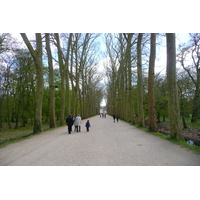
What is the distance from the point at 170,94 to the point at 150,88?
3.22 meters

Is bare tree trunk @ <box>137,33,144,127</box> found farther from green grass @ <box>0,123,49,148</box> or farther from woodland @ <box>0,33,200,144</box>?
green grass @ <box>0,123,49,148</box>

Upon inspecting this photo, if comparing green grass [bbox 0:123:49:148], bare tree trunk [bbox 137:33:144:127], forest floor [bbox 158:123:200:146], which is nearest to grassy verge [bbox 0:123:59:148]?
green grass [bbox 0:123:49:148]

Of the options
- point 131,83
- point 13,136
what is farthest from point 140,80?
point 13,136

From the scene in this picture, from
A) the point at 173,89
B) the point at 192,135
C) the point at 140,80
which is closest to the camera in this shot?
the point at 173,89

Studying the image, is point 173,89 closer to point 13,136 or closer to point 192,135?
point 192,135

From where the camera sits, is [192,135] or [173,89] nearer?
[173,89]

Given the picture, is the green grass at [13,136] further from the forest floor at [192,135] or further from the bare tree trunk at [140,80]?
the forest floor at [192,135]

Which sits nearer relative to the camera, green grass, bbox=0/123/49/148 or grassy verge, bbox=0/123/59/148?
grassy verge, bbox=0/123/59/148

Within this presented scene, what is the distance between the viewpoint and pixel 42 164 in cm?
463

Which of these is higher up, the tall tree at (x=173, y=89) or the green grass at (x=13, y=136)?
the tall tree at (x=173, y=89)

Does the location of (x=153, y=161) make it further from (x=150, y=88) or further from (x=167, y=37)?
(x=150, y=88)

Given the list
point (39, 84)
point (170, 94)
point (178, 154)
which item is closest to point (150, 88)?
point (170, 94)

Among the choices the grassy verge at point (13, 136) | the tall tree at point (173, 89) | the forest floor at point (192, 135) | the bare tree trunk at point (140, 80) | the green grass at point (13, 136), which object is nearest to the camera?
the tall tree at point (173, 89)

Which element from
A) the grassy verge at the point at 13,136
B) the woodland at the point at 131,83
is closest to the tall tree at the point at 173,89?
the woodland at the point at 131,83
